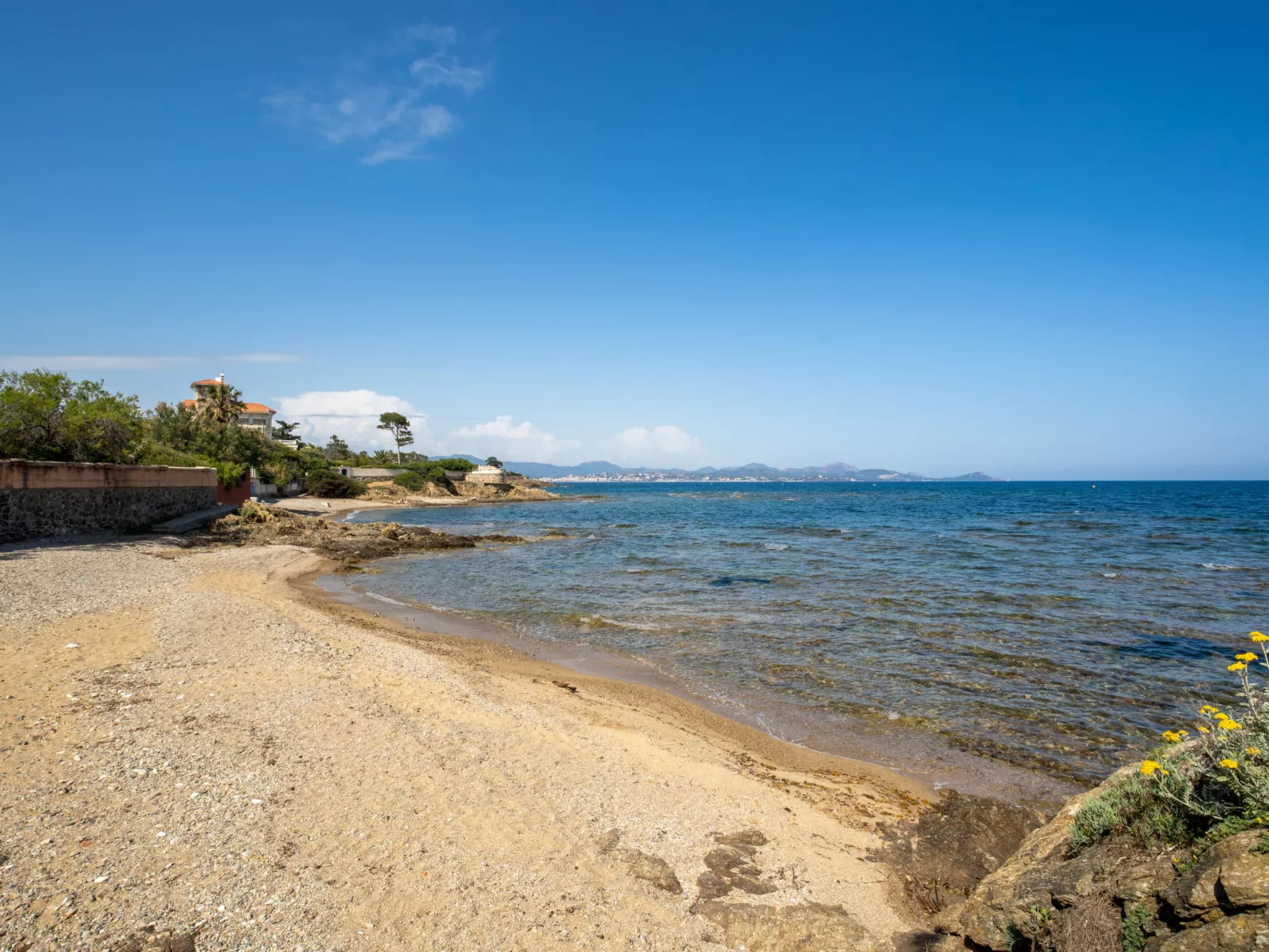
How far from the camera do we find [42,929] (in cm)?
406

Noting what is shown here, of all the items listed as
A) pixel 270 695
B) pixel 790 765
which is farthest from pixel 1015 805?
pixel 270 695

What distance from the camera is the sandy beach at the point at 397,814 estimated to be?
452cm

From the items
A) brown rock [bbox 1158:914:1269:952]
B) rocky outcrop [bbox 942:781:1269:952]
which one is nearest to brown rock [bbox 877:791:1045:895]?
rocky outcrop [bbox 942:781:1269:952]

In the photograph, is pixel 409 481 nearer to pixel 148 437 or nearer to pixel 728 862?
pixel 148 437

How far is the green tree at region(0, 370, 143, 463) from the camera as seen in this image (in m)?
24.2

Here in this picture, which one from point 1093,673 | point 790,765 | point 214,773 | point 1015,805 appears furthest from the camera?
point 1093,673

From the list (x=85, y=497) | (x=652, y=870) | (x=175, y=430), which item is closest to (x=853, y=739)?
(x=652, y=870)

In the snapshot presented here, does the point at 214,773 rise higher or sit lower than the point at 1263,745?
lower

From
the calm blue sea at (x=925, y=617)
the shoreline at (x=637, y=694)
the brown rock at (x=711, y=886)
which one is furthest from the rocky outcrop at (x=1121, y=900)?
the calm blue sea at (x=925, y=617)

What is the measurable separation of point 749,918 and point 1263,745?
341 cm

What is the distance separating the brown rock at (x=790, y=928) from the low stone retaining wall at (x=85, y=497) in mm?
26465

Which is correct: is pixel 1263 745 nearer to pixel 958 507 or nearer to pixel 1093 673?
pixel 1093 673

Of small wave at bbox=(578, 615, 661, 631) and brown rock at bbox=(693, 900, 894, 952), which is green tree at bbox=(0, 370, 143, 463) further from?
brown rock at bbox=(693, 900, 894, 952)

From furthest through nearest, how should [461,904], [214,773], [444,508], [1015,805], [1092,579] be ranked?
[444,508], [1092,579], [1015,805], [214,773], [461,904]
